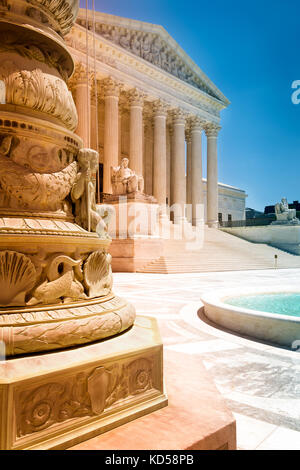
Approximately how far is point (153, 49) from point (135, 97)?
6.98m

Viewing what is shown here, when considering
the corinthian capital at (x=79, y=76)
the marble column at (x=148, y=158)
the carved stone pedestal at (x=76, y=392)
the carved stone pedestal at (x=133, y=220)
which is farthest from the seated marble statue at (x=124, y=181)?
the carved stone pedestal at (x=76, y=392)

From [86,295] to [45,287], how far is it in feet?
1.40

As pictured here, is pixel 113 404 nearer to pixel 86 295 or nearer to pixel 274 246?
pixel 86 295

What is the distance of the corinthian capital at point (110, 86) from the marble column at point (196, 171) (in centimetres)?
1233

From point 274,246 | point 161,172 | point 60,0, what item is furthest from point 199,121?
point 60,0

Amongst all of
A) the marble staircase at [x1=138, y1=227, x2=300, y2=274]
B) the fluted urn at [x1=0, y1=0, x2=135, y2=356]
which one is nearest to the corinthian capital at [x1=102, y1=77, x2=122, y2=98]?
the marble staircase at [x1=138, y1=227, x2=300, y2=274]

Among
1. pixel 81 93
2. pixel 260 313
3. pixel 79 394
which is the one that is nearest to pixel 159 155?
pixel 81 93

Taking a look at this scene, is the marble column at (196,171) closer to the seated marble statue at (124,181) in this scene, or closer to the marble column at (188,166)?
the marble column at (188,166)

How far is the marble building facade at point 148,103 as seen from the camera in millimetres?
30906

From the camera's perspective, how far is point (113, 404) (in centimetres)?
246

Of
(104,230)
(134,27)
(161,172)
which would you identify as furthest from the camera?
(161,172)

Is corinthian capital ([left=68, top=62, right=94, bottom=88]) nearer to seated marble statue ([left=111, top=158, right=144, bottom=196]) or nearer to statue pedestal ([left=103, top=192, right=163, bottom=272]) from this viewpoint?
seated marble statue ([left=111, top=158, right=144, bottom=196])

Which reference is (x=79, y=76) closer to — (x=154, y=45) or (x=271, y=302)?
(x=154, y=45)
